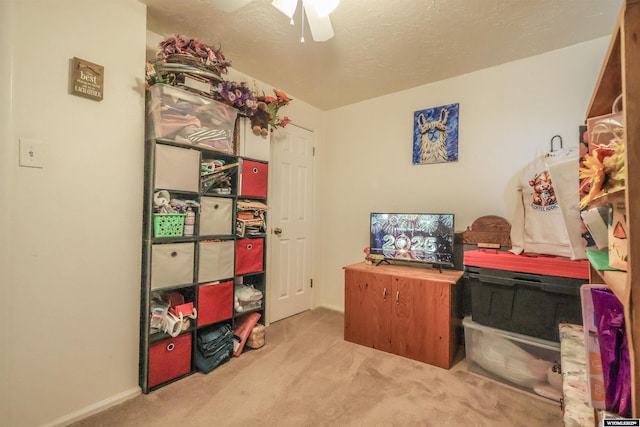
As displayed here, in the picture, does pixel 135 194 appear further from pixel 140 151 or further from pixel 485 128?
pixel 485 128

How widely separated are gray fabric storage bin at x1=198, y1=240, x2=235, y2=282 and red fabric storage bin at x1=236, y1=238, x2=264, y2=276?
0.23 ft

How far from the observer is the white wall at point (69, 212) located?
1.38m

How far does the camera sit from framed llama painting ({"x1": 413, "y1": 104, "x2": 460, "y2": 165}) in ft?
8.66

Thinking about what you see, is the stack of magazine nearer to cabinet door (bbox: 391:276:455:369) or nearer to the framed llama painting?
cabinet door (bbox: 391:276:455:369)

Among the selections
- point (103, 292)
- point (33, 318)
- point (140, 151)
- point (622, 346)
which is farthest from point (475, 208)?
point (33, 318)

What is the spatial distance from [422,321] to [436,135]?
168 centimetres

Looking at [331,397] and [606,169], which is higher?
[606,169]

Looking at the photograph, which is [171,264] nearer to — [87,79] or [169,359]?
[169,359]

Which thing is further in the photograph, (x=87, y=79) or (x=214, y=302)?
(x=214, y=302)

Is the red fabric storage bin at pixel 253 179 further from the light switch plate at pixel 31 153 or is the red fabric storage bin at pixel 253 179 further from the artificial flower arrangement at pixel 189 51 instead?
the light switch plate at pixel 31 153

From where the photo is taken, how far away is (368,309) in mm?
2469

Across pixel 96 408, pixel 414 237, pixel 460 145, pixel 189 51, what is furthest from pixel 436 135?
pixel 96 408

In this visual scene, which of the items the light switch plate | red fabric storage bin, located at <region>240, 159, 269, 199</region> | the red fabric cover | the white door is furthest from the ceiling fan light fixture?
the red fabric cover

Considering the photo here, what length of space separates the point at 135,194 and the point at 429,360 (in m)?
2.34
